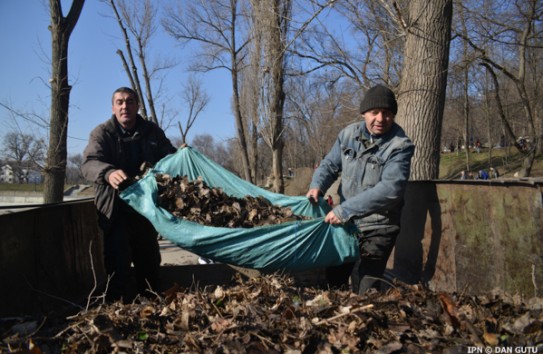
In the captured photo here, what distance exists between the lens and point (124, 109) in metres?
3.48

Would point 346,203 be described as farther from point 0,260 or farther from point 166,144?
point 0,260

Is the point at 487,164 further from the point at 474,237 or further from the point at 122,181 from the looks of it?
the point at 122,181

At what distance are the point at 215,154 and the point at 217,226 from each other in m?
66.8

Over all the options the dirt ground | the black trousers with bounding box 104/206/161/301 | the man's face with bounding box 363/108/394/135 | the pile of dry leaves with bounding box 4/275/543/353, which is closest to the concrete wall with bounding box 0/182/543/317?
the black trousers with bounding box 104/206/161/301

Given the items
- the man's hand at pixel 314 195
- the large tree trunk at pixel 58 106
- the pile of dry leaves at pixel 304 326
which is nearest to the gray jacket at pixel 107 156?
the pile of dry leaves at pixel 304 326

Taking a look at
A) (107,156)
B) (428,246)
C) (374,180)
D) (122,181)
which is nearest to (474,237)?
(428,246)

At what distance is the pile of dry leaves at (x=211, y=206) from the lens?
11.0 feet

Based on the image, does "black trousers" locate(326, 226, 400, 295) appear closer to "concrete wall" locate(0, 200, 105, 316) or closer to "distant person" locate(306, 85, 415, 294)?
"distant person" locate(306, 85, 415, 294)

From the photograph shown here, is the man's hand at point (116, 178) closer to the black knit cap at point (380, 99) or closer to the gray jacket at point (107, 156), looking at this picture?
the gray jacket at point (107, 156)

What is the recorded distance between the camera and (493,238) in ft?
9.30

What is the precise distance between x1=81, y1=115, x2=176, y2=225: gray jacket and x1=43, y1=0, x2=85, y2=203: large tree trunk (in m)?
3.49

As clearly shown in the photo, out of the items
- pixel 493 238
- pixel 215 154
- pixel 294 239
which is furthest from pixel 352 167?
pixel 215 154

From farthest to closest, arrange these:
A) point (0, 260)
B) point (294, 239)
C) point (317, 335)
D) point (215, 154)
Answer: point (215, 154)
point (294, 239)
point (0, 260)
point (317, 335)

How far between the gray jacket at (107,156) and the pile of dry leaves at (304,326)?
1.24 metres
